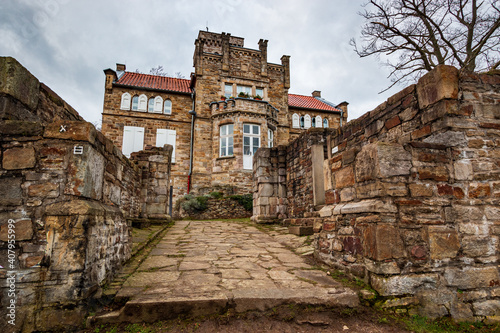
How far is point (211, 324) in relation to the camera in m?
2.42

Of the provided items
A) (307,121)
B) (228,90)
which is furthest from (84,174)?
(307,121)

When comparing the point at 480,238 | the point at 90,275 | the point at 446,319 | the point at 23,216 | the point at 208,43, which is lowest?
the point at 446,319

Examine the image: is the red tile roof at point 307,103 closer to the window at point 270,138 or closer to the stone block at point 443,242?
the window at point 270,138

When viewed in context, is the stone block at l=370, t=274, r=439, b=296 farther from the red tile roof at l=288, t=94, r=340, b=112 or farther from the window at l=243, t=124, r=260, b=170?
the red tile roof at l=288, t=94, r=340, b=112

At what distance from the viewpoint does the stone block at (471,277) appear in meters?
2.85

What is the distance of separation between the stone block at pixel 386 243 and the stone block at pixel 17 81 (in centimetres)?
398

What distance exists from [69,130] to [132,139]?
1572 centimetres

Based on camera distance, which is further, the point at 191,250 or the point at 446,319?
Answer: the point at 191,250

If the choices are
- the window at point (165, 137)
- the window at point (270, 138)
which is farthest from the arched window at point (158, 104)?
the window at point (270, 138)

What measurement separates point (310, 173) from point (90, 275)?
6.41 m

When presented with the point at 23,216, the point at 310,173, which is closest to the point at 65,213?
the point at 23,216

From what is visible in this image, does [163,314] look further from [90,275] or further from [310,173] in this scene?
[310,173]

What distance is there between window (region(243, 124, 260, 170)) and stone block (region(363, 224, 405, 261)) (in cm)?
1344

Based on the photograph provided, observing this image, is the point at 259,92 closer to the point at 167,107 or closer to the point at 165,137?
the point at 167,107
